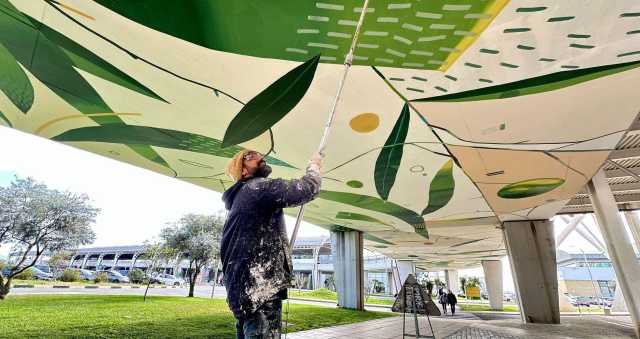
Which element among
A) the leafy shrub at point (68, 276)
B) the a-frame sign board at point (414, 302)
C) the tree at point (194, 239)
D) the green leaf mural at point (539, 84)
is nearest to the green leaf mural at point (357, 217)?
the a-frame sign board at point (414, 302)

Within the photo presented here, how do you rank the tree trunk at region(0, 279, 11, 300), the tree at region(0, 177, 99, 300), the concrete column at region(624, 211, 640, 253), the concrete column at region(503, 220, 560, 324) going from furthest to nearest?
the concrete column at region(624, 211, 640, 253) < the tree at region(0, 177, 99, 300) < the tree trunk at region(0, 279, 11, 300) < the concrete column at region(503, 220, 560, 324)

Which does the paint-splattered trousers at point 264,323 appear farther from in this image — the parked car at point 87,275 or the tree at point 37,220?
the parked car at point 87,275

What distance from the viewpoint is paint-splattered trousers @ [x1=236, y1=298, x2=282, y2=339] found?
Answer: 1572 mm

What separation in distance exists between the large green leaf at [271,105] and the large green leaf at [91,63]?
1612 millimetres

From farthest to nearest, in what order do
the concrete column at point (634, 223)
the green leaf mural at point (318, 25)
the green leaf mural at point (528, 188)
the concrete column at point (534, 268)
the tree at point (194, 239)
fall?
1. the tree at point (194, 239)
2. the concrete column at point (634, 223)
3. the concrete column at point (534, 268)
4. the green leaf mural at point (528, 188)
5. the green leaf mural at point (318, 25)

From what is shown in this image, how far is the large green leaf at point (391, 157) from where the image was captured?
5.98m

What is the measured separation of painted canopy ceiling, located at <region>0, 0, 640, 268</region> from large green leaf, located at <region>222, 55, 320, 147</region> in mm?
33

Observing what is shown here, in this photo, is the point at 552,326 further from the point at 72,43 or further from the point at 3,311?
the point at 3,311

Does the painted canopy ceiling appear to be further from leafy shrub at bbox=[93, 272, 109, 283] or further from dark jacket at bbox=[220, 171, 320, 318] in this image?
leafy shrub at bbox=[93, 272, 109, 283]

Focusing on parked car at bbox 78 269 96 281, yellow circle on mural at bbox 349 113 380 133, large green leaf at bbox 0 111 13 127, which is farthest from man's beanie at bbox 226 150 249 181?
parked car at bbox 78 269 96 281

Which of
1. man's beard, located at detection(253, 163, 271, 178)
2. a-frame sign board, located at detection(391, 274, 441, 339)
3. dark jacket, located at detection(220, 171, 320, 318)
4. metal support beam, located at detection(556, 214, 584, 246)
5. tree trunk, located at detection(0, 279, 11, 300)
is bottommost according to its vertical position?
tree trunk, located at detection(0, 279, 11, 300)

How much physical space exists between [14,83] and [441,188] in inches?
417

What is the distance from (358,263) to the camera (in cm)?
1788

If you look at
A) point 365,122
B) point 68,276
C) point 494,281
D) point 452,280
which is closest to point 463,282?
point 452,280
